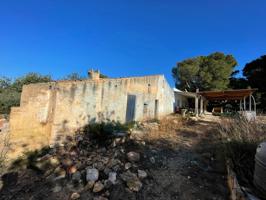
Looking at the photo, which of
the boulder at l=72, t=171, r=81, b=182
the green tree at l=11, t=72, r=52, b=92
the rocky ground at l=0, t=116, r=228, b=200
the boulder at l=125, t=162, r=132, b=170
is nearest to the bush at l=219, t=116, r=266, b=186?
the rocky ground at l=0, t=116, r=228, b=200

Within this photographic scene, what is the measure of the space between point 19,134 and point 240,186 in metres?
9.23

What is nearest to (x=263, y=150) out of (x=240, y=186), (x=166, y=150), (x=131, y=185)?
(x=240, y=186)

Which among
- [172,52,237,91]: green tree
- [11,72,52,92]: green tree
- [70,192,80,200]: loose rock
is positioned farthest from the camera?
[172,52,237,91]: green tree

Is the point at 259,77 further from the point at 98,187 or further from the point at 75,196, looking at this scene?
the point at 75,196

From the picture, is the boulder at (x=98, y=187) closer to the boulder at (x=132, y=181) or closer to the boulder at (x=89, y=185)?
the boulder at (x=89, y=185)

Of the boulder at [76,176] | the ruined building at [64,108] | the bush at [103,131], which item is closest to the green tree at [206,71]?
the ruined building at [64,108]

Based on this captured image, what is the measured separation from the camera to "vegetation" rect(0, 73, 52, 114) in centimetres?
1484

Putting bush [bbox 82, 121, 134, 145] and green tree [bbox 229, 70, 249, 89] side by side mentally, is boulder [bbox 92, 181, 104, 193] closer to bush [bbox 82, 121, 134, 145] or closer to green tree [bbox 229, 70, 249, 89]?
bush [bbox 82, 121, 134, 145]

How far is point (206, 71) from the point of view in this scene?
22.5 m

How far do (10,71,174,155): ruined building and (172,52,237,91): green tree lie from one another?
15415 mm

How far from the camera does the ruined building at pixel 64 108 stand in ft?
28.1

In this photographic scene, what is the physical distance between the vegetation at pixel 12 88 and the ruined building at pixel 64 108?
719cm

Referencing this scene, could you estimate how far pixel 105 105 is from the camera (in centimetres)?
934

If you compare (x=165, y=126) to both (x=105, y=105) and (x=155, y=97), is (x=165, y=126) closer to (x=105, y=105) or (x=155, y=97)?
(x=155, y=97)
